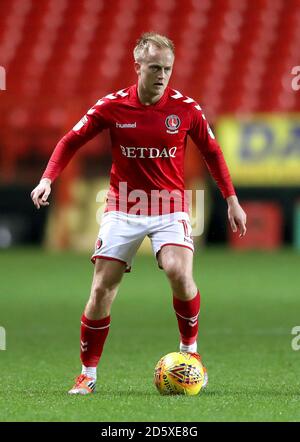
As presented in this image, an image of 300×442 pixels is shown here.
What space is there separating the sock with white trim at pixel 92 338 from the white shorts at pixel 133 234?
32cm

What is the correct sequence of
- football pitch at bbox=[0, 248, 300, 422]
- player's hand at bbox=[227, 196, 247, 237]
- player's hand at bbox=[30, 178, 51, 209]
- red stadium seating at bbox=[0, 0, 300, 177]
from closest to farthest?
football pitch at bbox=[0, 248, 300, 422]
player's hand at bbox=[30, 178, 51, 209]
player's hand at bbox=[227, 196, 247, 237]
red stadium seating at bbox=[0, 0, 300, 177]

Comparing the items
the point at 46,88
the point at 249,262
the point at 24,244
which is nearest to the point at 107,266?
the point at 249,262

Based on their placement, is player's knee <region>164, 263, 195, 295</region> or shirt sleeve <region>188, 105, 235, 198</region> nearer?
player's knee <region>164, 263, 195, 295</region>

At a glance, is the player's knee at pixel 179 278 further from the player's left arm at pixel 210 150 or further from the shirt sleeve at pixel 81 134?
the shirt sleeve at pixel 81 134

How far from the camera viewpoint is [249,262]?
1464cm

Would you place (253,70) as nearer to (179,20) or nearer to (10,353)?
(179,20)

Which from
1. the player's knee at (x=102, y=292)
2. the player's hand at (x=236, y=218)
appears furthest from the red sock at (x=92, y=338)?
the player's hand at (x=236, y=218)

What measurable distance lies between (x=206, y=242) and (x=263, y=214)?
1.42 metres

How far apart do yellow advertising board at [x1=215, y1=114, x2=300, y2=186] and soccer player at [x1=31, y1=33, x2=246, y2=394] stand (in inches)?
415

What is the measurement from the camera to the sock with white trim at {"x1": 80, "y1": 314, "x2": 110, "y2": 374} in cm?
570
